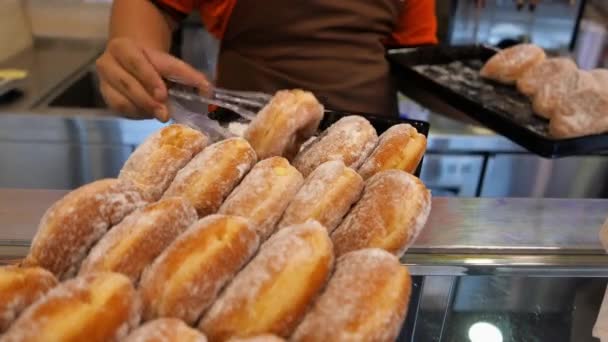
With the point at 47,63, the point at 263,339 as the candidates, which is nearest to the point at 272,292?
the point at 263,339

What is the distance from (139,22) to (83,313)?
119 centimetres

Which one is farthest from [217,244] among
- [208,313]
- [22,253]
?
[22,253]

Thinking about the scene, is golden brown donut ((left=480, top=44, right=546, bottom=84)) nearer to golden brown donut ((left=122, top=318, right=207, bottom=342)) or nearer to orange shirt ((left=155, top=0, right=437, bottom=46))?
orange shirt ((left=155, top=0, right=437, bottom=46))

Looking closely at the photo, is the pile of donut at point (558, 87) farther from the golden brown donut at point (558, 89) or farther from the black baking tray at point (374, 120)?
the black baking tray at point (374, 120)

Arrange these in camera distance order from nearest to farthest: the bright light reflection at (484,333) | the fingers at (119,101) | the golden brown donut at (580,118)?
1. the bright light reflection at (484,333)
2. the fingers at (119,101)
3. the golden brown donut at (580,118)

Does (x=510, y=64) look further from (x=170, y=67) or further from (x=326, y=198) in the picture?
(x=326, y=198)

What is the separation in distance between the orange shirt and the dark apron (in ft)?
0.13

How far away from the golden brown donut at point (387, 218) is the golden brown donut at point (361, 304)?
5 centimetres

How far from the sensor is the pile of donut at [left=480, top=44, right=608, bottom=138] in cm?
133

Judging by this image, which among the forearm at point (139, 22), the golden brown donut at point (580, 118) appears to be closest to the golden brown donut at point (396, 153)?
the golden brown donut at point (580, 118)

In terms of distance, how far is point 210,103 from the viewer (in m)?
0.90

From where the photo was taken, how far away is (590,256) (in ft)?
2.26

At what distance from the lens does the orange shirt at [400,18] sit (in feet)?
4.83

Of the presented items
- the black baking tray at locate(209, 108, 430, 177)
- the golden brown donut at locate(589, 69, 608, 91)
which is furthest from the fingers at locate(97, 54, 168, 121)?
the golden brown donut at locate(589, 69, 608, 91)
